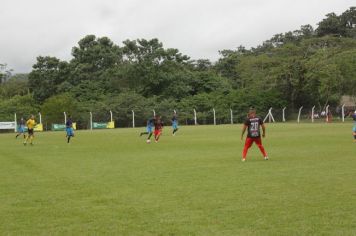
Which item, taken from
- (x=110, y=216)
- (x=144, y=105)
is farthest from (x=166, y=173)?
(x=144, y=105)

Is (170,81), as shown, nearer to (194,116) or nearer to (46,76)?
(194,116)

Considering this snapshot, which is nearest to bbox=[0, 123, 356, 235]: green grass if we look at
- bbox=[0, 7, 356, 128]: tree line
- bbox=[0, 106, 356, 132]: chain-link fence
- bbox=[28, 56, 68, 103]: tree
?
bbox=[0, 106, 356, 132]: chain-link fence

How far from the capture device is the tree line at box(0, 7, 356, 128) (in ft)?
211

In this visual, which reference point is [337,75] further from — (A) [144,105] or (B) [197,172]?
(B) [197,172]

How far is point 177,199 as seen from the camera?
9.60 meters

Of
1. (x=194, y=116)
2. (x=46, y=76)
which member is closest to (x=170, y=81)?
(x=194, y=116)

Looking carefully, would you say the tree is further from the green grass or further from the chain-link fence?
the green grass

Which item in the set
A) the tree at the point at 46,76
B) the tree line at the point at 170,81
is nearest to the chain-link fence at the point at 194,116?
the tree line at the point at 170,81

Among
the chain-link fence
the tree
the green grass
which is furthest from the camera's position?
the tree

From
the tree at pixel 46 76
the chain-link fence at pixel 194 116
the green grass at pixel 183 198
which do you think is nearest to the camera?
the green grass at pixel 183 198

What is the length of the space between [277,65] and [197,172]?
57.2 metres

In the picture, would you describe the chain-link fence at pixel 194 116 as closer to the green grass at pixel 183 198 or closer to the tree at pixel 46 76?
the tree at pixel 46 76

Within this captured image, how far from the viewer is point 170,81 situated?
72.8 meters

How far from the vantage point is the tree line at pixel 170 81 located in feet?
211
